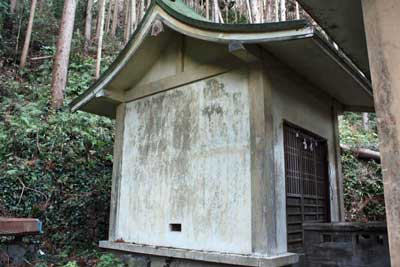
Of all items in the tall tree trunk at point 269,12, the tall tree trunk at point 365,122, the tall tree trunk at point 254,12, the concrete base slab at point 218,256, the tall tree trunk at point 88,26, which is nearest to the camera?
the concrete base slab at point 218,256

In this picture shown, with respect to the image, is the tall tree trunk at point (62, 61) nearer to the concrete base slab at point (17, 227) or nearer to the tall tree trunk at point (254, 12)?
the tall tree trunk at point (254, 12)

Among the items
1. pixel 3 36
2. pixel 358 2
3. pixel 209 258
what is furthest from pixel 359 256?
pixel 3 36

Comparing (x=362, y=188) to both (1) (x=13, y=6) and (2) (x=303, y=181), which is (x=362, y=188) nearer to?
(2) (x=303, y=181)

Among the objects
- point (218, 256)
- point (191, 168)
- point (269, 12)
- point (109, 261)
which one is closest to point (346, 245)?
point (218, 256)

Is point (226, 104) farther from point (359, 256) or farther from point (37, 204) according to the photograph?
point (37, 204)

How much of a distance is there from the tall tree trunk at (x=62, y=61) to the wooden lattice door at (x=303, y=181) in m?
8.81

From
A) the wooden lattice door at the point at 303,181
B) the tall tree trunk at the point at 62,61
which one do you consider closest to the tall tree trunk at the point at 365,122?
the wooden lattice door at the point at 303,181

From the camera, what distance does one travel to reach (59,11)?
20.2 meters

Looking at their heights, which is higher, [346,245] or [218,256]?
[346,245]

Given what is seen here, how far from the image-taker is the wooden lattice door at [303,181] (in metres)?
5.28

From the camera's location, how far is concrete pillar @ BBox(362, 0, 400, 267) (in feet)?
6.97

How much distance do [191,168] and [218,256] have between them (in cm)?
141

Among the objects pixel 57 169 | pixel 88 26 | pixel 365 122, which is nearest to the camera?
pixel 57 169

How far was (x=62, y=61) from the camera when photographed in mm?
12641
